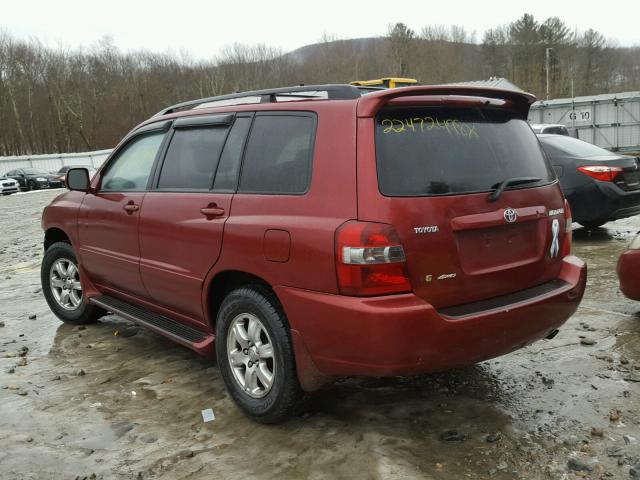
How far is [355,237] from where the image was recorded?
2766mm

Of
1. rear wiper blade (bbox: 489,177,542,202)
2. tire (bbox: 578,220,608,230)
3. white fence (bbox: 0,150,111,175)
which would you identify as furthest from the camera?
white fence (bbox: 0,150,111,175)

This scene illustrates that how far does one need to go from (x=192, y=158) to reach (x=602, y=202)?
6.02 metres

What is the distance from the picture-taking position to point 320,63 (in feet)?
296

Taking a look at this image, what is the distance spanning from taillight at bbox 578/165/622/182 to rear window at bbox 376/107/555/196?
519 cm

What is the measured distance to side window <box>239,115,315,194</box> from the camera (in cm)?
314

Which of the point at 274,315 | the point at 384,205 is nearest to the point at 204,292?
the point at 274,315

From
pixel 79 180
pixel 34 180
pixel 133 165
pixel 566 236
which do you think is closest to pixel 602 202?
pixel 566 236

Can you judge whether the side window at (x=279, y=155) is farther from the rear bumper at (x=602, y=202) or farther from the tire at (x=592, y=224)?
the tire at (x=592, y=224)

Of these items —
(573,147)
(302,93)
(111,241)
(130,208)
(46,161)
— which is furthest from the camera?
(46,161)

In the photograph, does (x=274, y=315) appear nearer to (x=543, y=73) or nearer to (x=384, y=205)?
(x=384, y=205)

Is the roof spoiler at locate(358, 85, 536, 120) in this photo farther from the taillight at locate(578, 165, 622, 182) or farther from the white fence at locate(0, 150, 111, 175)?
the white fence at locate(0, 150, 111, 175)

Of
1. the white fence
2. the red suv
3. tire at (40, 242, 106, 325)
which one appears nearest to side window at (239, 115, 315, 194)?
the red suv

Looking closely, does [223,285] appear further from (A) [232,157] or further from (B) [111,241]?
(B) [111,241]

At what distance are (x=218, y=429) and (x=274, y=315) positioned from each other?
0.78 meters
